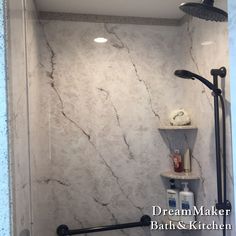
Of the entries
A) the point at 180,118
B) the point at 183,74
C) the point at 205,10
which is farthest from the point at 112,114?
the point at 205,10

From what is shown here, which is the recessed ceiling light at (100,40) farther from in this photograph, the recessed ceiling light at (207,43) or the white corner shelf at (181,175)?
the white corner shelf at (181,175)

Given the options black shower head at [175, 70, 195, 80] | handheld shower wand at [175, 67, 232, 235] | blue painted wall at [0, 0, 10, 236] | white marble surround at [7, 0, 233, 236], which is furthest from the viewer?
white marble surround at [7, 0, 233, 236]

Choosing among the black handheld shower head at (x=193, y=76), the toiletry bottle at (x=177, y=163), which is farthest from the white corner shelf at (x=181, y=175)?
the black handheld shower head at (x=193, y=76)

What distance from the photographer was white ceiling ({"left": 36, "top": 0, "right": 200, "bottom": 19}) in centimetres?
172

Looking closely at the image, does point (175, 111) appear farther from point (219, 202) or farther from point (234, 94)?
point (234, 94)

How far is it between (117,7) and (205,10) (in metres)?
0.83

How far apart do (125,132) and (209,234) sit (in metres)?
0.84

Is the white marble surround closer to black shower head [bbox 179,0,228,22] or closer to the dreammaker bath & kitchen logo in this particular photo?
the dreammaker bath & kitchen logo

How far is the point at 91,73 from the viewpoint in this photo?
1.90 meters

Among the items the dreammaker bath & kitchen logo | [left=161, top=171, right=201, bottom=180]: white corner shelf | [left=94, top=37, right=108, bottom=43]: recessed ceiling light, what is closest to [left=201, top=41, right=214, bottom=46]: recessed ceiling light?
[left=94, top=37, right=108, bottom=43]: recessed ceiling light

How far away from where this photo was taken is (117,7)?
181 centimetres

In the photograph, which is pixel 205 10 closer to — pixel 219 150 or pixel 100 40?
pixel 219 150

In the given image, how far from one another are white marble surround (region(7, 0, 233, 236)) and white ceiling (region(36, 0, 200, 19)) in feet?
0.29

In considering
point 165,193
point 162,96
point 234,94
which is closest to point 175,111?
point 162,96
